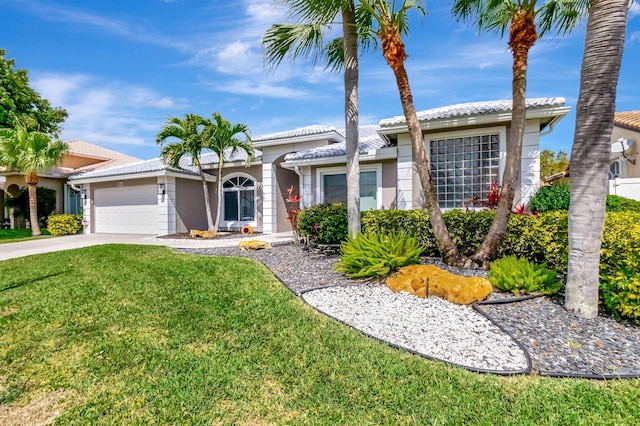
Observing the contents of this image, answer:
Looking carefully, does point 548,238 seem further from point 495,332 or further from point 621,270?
A: point 495,332

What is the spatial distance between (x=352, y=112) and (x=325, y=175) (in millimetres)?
5442

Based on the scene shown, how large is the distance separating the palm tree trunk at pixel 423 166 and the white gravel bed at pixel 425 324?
2.13m

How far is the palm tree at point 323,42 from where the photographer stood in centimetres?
705

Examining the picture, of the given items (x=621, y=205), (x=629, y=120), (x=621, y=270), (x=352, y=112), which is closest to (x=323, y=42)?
(x=352, y=112)

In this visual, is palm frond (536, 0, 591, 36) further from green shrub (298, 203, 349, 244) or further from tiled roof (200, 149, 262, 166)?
tiled roof (200, 149, 262, 166)

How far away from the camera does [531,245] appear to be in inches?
287

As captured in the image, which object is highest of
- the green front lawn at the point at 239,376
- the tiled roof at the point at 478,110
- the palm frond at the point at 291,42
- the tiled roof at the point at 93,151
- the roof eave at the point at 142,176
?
the tiled roof at the point at 93,151

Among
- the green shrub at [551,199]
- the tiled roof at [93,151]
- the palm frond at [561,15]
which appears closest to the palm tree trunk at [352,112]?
the palm frond at [561,15]

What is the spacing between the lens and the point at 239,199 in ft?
60.7

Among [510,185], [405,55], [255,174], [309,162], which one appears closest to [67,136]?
[255,174]

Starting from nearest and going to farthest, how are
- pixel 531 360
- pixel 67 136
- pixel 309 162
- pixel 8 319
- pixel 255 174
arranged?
pixel 531 360
pixel 8 319
pixel 309 162
pixel 255 174
pixel 67 136

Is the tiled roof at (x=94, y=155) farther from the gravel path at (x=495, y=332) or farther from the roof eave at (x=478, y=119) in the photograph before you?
the gravel path at (x=495, y=332)

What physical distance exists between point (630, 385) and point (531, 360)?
0.81m

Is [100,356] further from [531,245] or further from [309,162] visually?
[309,162]
